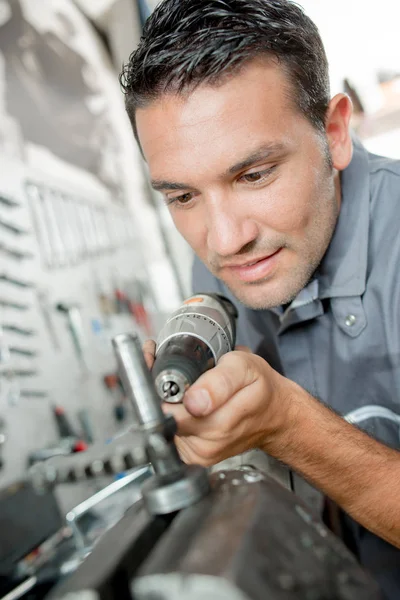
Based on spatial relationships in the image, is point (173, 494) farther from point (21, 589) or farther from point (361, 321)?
point (21, 589)

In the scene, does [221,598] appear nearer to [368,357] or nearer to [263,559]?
[263,559]

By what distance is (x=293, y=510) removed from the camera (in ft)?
1.55

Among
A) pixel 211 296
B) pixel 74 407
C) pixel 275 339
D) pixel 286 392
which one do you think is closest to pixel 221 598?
pixel 286 392

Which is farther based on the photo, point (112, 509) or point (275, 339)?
point (112, 509)

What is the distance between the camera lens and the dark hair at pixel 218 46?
0.93 metres

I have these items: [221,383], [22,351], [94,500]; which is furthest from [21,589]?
[221,383]

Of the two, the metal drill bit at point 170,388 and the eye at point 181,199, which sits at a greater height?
the eye at point 181,199

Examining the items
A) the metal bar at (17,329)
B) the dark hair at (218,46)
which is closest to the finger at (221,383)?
the dark hair at (218,46)

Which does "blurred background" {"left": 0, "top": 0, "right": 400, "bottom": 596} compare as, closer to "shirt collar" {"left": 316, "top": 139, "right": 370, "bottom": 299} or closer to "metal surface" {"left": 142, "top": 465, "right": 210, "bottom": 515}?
"shirt collar" {"left": 316, "top": 139, "right": 370, "bottom": 299}

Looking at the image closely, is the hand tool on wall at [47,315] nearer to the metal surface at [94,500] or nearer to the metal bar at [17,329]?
the metal bar at [17,329]

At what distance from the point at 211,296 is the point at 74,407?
46.3 inches

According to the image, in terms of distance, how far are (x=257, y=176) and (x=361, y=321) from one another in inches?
14.6

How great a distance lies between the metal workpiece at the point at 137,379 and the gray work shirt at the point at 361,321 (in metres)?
0.63

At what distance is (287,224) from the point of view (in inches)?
39.4
